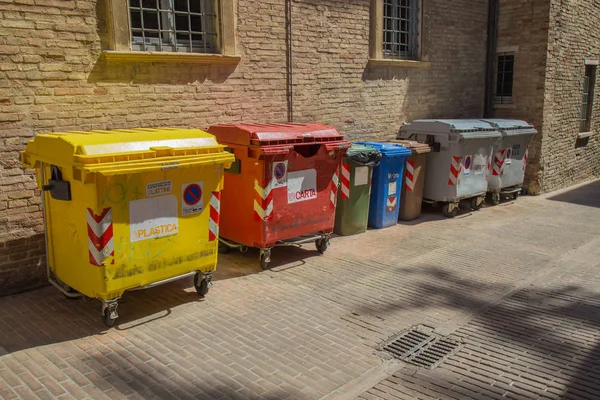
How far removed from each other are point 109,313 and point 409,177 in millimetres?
5722

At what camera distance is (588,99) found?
46.4 ft

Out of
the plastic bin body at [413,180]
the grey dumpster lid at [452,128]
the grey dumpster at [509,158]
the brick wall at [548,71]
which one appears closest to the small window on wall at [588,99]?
the brick wall at [548,71]

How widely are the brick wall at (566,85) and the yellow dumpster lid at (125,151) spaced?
907 cm

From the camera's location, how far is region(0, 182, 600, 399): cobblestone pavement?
415cm

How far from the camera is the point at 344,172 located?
805 cm

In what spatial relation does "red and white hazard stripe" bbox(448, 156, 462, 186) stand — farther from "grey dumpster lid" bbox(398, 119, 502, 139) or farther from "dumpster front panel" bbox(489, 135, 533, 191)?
"dumpster front panel" bbox(489, 135, 533, 191)

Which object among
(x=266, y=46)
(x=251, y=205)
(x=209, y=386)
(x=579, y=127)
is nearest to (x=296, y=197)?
(x=251, y=205)

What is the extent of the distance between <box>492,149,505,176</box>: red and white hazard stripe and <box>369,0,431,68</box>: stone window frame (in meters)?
2.31

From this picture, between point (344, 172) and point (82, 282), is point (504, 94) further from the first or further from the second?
point (82, 282)

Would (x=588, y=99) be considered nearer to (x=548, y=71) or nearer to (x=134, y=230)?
(x=548, y=71)

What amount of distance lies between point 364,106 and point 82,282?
6.30 metres

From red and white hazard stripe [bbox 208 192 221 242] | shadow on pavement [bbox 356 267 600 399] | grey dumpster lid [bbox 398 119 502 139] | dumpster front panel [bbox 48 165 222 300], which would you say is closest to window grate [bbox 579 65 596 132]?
grey dumpster lid [bbox 398 119 502 139]

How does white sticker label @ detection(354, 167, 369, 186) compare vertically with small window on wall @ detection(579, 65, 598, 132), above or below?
below

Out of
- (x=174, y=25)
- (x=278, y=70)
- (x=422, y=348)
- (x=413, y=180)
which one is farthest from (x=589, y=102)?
(x=422, y=348)
